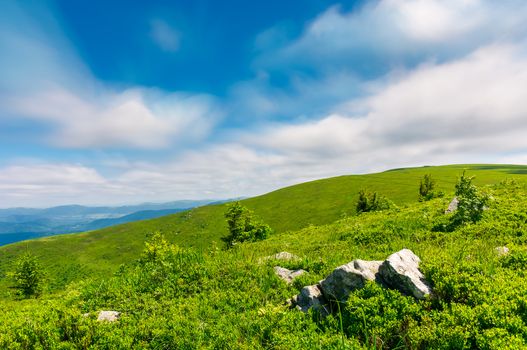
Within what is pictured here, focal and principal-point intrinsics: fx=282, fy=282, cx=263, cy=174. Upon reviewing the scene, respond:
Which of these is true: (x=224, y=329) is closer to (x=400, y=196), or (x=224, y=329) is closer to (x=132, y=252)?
(x=400, y=196)

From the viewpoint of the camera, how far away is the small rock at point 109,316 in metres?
8.83

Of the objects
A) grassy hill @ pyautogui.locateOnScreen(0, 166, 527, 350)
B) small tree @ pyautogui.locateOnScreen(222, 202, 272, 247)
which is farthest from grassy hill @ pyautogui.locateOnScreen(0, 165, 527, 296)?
grassy hill @ pyautogui.locateOnScreen(0, 166, 527, 350)

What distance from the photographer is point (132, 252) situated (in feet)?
314

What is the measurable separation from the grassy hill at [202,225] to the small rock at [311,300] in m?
72.9

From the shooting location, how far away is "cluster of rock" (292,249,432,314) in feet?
23.7

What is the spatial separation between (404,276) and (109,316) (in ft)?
29.6

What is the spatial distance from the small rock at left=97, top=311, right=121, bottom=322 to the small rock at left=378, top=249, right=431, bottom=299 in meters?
8.24

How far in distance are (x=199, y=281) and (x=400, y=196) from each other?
8546 cm

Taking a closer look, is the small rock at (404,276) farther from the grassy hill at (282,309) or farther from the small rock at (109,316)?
the small rock at (109,316)

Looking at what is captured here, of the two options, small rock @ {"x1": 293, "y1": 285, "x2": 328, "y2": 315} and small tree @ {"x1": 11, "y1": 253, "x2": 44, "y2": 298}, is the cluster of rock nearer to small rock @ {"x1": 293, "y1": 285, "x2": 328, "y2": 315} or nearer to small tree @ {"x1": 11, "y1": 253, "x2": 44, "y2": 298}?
small rock @ {"x1": 293, "y1": 285, "x2": 328, "y2": 315}

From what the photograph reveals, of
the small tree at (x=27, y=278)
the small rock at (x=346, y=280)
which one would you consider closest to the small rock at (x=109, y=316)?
the small rock at (x=346, y=280)

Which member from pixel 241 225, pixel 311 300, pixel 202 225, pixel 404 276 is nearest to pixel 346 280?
pixel 311 300

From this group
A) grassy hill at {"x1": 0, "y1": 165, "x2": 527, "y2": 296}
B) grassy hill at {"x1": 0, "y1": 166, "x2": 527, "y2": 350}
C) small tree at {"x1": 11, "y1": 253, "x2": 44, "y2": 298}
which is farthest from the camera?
grassy hill at {"x1": 0, "y1": 165, "x2": 527, "y2": 296}

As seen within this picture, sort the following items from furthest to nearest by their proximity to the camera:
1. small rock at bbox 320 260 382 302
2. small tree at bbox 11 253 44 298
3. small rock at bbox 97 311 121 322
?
1. small tree at bbox 11 253 44 298
2. small rock at bbox 97 311 121 322
3. small rock at bbox 320 260 382 302
